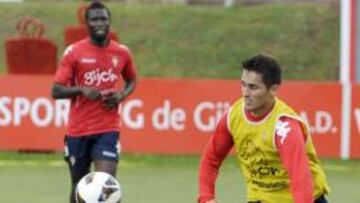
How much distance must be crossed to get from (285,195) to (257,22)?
20.6 metres

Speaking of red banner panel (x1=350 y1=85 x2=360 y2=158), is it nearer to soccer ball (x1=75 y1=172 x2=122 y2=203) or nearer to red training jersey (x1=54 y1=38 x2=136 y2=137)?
red training jersey (x1=54 y1=38 x2=136 y2=137)

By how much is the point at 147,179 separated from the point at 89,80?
15.4ft

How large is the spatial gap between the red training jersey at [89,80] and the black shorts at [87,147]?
5 centimetres

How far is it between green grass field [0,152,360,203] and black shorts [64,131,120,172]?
8.87ft

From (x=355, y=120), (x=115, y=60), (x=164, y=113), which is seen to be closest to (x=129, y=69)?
(x=115, y=60)

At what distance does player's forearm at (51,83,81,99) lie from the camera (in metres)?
10.5

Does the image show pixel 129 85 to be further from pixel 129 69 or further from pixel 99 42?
pixel 99 42

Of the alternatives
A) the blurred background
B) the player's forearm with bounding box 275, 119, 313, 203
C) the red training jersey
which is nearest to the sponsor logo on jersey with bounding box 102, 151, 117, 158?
the red training jersey

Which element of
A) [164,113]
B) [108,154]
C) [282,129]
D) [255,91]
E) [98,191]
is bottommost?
[164,113]

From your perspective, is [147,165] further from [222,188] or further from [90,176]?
[90,176]

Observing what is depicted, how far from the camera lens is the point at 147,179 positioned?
1517cm

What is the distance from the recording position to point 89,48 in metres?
10.6

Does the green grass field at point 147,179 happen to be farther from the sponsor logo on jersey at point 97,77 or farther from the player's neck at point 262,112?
the player's neck at point 262,112

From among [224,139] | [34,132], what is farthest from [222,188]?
[224,139]
